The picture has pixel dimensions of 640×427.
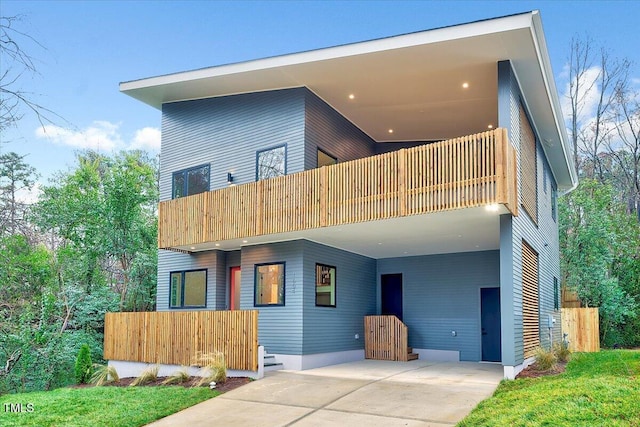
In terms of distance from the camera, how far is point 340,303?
591 inches

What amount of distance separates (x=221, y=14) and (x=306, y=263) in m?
22.0

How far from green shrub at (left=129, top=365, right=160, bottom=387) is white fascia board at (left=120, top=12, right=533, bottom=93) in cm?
724

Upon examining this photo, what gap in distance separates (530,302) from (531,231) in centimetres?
173

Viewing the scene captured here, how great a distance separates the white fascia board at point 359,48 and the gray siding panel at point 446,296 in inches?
273

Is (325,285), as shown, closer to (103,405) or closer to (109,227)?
(103,405)

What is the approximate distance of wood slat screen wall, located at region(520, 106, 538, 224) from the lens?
1258 cm

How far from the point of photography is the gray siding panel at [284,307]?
527 inches

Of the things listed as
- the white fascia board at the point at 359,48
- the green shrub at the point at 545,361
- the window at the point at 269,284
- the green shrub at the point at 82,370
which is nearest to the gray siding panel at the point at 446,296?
the green shrub at the point at 545,361

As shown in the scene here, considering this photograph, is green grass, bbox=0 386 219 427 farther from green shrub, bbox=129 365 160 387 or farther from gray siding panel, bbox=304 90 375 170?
gray siding panel, bbox=304 90 375 170

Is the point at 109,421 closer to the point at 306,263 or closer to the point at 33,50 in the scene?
the point at 306,263

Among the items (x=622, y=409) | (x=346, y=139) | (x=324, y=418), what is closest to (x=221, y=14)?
(x=346, y=139)

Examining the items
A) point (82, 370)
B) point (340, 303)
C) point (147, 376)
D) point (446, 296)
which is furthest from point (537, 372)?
point (82, 370)

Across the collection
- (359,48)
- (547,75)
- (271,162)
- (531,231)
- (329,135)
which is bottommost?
(531,231)

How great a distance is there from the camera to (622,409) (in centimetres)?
662
